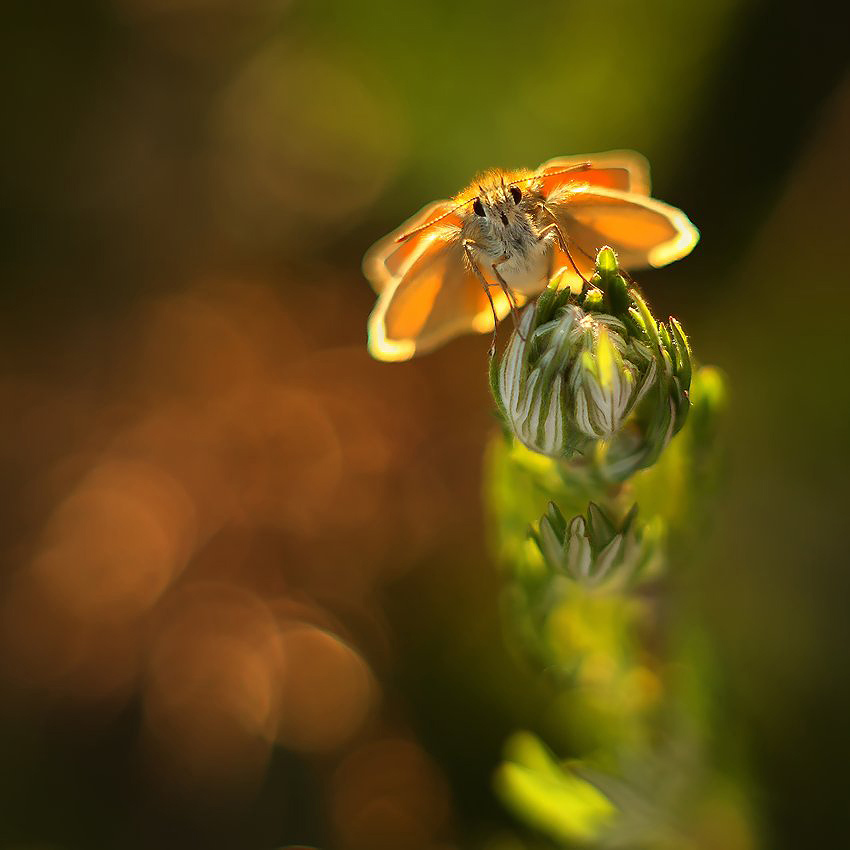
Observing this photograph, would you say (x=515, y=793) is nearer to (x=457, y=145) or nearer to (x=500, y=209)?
(x=500, y=209)

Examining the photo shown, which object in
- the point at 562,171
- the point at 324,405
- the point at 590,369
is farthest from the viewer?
the point at 324,405

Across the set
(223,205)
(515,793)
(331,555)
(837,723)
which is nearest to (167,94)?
(223,205)

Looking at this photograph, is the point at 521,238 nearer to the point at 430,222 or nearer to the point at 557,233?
the point at 557,233

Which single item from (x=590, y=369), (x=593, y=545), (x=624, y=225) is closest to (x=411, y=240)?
(x=624, y=225)

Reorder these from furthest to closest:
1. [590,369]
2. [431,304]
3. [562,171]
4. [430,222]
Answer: [431,304]
[430,222]
[562,171]
[590,369]

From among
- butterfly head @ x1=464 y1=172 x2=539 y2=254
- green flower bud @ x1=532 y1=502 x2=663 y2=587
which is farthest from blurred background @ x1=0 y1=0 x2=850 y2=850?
butterfly head @ x1=464 y1=172 x2=539 y2=254

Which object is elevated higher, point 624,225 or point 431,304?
point 624,225

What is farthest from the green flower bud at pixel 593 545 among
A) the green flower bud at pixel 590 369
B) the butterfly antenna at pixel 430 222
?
the butterfly antenna at pixel 430 222
